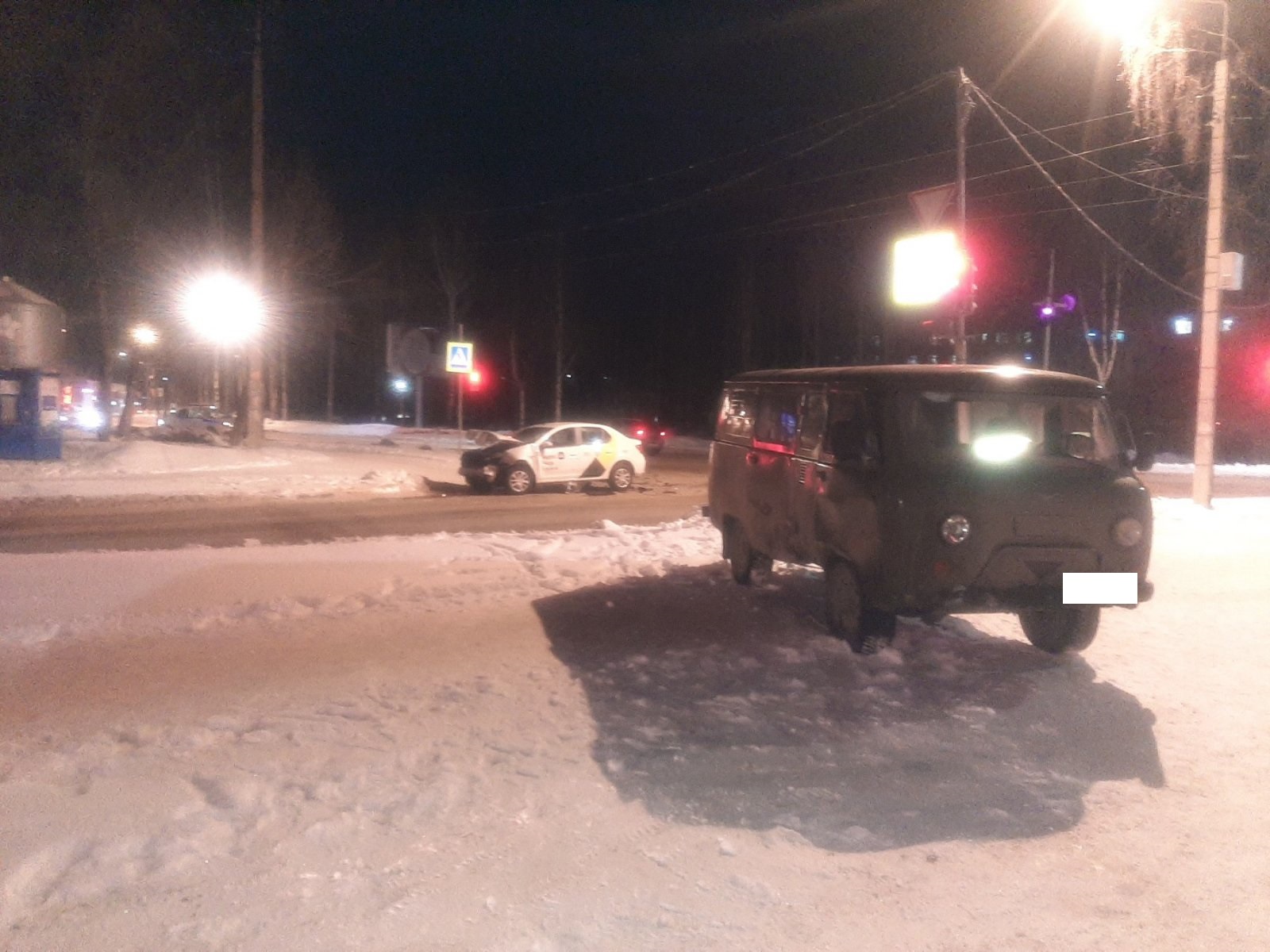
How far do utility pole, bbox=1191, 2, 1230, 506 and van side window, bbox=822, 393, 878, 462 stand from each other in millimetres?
11284

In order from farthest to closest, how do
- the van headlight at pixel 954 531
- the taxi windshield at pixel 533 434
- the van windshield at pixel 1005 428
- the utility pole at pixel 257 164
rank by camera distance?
the utility pole at pixel 257 164 < the taxi windshield at pixel 533 434 < the van windshield at pixel 1005 428 < the van headlight at pixel 954 531

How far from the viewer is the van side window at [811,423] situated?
8352 mm

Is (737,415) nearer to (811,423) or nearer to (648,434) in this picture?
(811,423)

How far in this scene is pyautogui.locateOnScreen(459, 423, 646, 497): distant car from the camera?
23.0 m

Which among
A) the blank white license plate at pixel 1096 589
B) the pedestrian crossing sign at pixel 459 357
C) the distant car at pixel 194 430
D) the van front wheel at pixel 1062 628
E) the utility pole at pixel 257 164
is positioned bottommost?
the van front wheel at pixel 1062 628

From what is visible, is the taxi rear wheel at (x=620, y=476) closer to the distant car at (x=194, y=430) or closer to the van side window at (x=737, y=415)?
the van side window at (x=737, y=415)

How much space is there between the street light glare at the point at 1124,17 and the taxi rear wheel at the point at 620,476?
12.0 metres

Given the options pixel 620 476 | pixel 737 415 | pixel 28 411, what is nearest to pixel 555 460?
pixel 620 476

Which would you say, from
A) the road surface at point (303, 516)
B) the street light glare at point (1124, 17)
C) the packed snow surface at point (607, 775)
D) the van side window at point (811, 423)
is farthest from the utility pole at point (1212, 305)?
the van side window at point (811, 423)

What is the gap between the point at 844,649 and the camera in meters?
7.89

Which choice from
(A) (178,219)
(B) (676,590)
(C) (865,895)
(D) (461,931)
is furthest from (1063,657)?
(A) (178,219)

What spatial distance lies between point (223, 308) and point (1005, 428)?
1210 inches

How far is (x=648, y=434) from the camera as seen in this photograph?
131 feet

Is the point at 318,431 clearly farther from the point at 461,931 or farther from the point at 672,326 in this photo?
the point at 461,931
